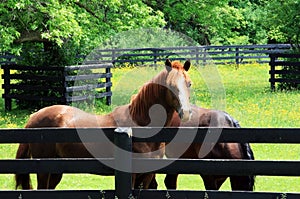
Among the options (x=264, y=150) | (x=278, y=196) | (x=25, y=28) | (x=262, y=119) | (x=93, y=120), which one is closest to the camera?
(x=278, y=196)

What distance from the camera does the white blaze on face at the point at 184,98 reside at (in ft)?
22.5

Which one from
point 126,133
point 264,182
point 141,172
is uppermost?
point 126,133

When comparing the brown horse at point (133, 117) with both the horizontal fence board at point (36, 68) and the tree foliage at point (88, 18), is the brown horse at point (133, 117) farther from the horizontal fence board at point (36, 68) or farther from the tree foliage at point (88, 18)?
the horizontal fence board at point (36, 68)

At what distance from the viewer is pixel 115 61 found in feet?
109

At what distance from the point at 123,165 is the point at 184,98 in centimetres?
103

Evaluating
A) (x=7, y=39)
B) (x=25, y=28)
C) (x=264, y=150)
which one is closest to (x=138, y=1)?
(x=25, y=28)

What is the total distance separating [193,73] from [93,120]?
22.7 meters

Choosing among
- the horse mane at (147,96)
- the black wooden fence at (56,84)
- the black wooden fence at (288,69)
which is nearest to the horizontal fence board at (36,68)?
the black wooden fence at (56,84)

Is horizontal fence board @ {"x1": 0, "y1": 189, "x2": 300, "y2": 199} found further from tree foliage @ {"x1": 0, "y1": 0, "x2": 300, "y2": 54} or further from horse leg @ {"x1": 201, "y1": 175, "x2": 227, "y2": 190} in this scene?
tree foliage @ {"x1": 0, "y1": 0, "x2": 300, "y2": 54}

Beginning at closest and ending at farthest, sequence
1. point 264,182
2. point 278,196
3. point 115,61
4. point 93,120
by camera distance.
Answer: point 278,196, point 93,120, point 264,182, point 115,61

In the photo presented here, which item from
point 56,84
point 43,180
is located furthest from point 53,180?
point 56,84

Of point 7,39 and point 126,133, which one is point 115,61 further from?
point 126,133

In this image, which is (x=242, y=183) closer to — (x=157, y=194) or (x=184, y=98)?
A: (x=184, y=98)

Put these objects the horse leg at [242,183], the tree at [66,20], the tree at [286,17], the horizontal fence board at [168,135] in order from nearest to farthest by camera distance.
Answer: the horizontal fence board at [168,135] → the horse leg at [242,183] → the tree at [66,20] → the tree at [286,17]
